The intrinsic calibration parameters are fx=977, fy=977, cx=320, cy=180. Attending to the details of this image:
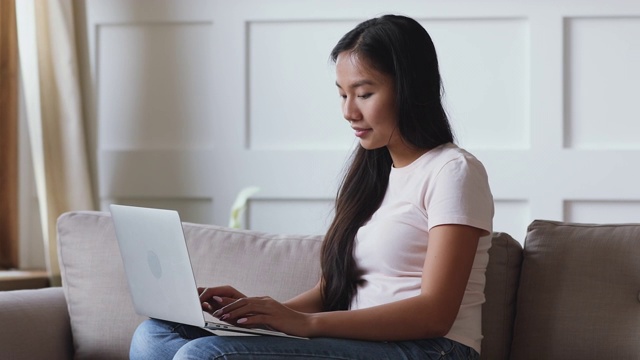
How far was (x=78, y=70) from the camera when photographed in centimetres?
304

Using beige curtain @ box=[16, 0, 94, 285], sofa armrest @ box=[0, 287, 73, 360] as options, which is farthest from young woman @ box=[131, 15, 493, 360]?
beige curtain @ box=[16, 0, 94, 285]

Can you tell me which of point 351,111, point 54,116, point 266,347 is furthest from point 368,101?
point 54,116

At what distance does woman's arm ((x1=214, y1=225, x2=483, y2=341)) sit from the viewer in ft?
5.12

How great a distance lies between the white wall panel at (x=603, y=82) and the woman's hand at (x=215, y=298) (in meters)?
1.48

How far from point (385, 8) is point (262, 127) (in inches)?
20.4

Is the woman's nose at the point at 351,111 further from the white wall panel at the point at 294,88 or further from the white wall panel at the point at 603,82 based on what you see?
the white wall panel at the point at 603,82

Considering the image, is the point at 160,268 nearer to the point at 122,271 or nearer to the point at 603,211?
the point at 122,271

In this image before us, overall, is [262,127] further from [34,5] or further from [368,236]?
[368,236]

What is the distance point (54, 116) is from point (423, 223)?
A: 5.27 ft

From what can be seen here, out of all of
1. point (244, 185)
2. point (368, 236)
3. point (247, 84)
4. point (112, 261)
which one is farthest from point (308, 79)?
point (368, 236)

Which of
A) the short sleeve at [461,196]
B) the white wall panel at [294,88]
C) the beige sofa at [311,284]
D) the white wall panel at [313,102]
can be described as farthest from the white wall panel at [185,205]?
the short sleeve at [461,196]

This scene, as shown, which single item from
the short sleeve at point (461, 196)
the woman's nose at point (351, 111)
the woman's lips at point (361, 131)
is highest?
the woman's nose at point (351, 111)

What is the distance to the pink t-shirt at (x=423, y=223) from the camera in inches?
64.8

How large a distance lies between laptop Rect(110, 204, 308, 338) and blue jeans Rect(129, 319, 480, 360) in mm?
27
